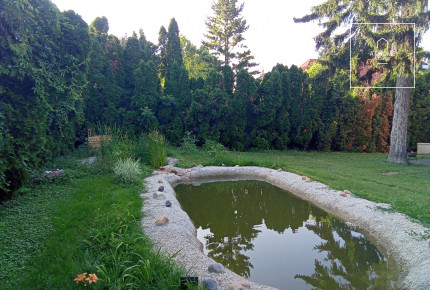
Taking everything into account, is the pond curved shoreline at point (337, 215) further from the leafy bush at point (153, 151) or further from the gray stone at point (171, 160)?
the gray stone at point (171, 160)

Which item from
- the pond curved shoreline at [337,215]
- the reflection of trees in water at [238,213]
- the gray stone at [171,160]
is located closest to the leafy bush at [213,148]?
the gray stone at [171,160]

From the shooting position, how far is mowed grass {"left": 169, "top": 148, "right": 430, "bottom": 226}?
4816 millimetres

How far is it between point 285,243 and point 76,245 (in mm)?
2601

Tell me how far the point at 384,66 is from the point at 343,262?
26.9 feet

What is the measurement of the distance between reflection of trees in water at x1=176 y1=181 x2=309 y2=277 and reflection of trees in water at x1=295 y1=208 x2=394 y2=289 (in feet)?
2.09

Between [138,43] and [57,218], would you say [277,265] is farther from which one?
[138,43]

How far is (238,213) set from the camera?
203 inches

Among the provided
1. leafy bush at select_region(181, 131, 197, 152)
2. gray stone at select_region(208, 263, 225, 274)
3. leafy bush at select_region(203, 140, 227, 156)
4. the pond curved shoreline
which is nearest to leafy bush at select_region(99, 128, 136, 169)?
the pond curved shoreline

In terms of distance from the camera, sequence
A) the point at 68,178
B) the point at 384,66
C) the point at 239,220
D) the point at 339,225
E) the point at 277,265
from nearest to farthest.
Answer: the point at 277,265, the point at 339,225, the point at 239,220, the point at 68,178, the point at 384,66

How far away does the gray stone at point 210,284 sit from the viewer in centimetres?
236

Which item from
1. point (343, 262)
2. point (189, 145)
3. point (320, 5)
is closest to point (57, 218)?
point (343, 262)

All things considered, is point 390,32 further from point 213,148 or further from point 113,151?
point 113,151

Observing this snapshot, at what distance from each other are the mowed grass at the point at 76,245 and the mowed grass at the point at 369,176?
3554mm

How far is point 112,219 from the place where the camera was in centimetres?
338
